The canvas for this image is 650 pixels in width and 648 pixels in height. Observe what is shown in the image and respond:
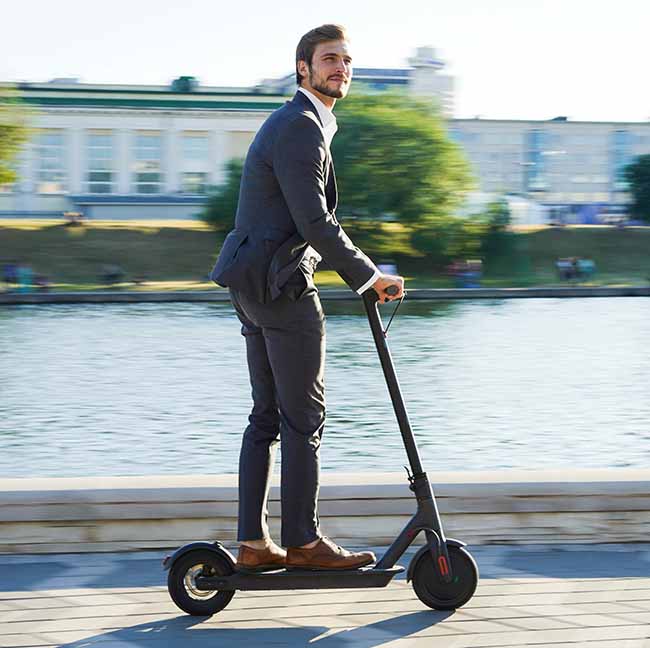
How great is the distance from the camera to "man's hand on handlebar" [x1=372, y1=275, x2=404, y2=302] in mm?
3666

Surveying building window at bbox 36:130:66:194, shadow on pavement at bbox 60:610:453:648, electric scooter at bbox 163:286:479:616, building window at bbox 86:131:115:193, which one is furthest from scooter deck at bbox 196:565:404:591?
building window at bbox 86:131:115:193

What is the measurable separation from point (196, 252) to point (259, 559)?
46.5 m

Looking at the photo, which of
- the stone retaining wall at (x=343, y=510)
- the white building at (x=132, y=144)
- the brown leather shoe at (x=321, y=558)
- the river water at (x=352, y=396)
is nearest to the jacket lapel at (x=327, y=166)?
the brown leather shoe at (x=321, y=558)

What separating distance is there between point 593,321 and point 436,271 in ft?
63.9

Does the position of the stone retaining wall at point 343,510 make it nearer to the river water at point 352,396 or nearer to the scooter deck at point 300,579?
the scooter deck at point 300,579

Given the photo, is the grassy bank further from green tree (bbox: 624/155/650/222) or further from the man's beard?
the man's beard

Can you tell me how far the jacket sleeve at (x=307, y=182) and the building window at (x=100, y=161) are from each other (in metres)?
71.8

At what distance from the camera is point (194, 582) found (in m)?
3.75

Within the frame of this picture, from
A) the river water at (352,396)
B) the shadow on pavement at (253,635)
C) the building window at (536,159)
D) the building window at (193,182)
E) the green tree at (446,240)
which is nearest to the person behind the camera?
the shadow on pavement at (253,635)

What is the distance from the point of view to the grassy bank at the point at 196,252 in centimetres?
4619

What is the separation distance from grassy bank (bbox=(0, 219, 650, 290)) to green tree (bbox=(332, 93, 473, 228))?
1.23 meters

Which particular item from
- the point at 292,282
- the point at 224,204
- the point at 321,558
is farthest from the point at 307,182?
the point at 224,204

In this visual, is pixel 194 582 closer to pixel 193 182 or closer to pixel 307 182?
pixel 307 182

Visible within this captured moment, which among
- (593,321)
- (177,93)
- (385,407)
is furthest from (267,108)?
(385,407)
